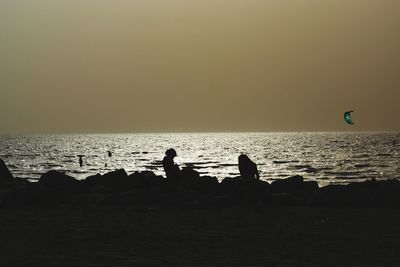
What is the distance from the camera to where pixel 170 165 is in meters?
20.9

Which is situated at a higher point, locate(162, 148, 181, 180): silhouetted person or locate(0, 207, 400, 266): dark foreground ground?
locate(162, 148, 181, 180): silhouetted person

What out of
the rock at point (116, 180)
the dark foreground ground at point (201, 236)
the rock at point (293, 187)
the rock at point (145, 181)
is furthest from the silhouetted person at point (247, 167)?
the rock at point (116, 180)

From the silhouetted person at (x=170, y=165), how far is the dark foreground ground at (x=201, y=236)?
2243 mm

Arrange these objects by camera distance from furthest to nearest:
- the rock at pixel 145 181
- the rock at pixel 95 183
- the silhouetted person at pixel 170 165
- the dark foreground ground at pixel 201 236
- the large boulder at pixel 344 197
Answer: the rock at pixel 145 181, the rock at pixel 95 183, the silhouetted person at pixel 170 165, the large boulder at pixel 344 197, the dark foreground ground at pixel 201 236

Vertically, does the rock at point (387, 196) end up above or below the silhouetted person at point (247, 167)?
below

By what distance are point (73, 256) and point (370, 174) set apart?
174 ft

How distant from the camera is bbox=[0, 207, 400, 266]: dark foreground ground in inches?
428

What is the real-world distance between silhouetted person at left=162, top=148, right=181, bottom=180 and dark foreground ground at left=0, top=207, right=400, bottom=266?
224cm

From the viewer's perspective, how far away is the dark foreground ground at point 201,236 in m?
10.9

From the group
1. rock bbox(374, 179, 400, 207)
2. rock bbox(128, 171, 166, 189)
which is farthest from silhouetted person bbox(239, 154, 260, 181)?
rock bbox(128, 171, 166, 189)

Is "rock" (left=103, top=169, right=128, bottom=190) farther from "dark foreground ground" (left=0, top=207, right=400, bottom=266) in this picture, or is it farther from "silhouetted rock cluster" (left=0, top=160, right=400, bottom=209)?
"dark foreground ground" (left=0, top=207, right=400, bottom=266)

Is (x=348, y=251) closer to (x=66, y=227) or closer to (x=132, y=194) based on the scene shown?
Result: (x=66, y=227)

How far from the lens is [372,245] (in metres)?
12.3

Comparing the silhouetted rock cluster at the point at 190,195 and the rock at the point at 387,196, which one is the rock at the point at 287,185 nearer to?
the silhouetted rock cluster at the point at 190,195
